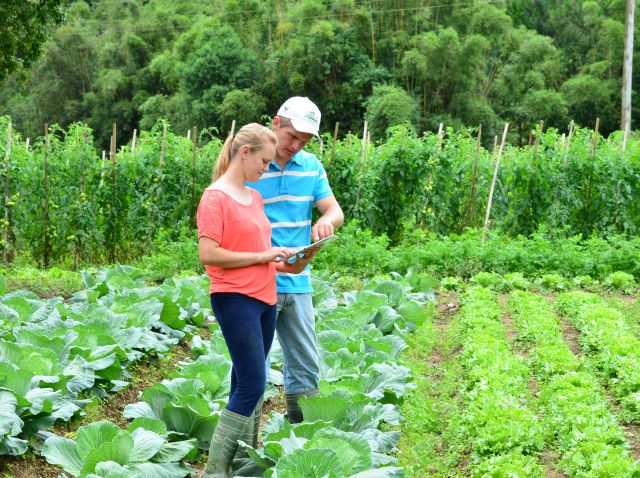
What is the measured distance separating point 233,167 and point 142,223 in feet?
31.5

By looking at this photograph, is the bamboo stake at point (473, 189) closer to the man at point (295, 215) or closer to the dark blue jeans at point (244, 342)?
the man at point (295, 215)

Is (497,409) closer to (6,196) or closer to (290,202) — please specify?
(290,202)

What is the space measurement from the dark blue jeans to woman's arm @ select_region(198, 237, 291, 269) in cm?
15

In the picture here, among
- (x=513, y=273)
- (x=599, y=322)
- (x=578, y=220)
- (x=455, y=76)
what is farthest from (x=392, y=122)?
(x=599, y=322)

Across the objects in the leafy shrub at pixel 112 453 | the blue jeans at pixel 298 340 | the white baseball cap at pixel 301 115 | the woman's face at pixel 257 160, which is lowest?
the leafy shrub at pixel 112 453

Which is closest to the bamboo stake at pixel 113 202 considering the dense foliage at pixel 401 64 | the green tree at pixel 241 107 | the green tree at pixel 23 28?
the green tree at pixel 23 28

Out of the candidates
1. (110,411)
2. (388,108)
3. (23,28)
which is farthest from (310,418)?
(388,108)

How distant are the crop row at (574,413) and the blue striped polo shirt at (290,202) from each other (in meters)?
1.76

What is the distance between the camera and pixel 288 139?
4.04 metres

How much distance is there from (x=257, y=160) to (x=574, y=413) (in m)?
2.64

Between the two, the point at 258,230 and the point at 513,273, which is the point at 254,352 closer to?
the point at 258,230

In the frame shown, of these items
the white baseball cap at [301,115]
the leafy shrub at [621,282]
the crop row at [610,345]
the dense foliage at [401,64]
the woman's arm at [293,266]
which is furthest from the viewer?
the dense foliage at [401,64]

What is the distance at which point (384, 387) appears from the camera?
211 inches

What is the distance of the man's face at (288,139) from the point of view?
4.01 metres
